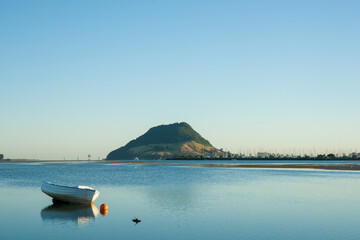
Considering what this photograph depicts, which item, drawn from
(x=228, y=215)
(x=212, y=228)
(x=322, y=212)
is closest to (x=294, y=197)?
(x=322, y=212)

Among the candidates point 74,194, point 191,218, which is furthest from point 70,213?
point 191,218

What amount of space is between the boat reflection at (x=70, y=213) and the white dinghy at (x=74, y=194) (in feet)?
2.49

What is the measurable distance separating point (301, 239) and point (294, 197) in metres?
25.4

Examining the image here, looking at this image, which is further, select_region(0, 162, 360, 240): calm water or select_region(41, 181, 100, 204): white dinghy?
select_region(41, 181, 100, 204): white dinghy

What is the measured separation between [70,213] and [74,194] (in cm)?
461

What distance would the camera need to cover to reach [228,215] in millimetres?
35219

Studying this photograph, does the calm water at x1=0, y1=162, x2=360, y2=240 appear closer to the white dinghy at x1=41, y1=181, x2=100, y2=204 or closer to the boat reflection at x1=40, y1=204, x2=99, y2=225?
the boat reflection at x1=40, y1=204, x2=99, y2=225

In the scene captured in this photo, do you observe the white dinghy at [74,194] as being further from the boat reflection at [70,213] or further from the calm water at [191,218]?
the calm water at [191,218]

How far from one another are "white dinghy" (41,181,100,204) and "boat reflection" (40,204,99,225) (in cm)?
76

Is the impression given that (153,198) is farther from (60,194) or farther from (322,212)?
(322,212)

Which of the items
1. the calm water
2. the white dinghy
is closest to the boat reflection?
the calm water

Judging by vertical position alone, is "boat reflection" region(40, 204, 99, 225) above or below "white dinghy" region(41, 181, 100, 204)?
below

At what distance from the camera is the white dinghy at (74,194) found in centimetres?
4088

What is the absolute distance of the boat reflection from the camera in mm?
33312
